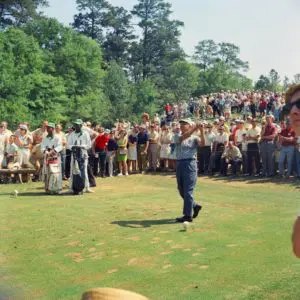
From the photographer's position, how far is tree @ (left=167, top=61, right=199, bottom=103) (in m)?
92.4

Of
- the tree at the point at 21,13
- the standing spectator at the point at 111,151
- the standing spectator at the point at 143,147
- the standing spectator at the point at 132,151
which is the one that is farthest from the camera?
the tree at the point at 21,13

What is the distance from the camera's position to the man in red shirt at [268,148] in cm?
1844

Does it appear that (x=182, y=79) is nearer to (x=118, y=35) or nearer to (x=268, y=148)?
(x=118, y=35)

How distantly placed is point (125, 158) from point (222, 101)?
26926mm

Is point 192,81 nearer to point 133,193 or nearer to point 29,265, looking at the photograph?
point 133,193

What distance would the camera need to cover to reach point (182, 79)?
9381 centimetres

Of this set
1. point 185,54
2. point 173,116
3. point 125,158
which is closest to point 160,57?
point 185,54

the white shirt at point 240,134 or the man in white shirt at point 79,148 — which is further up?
the white shirt at point 240,134

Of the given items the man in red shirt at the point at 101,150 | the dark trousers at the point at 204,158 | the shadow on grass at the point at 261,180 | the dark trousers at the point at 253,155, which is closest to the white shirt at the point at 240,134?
the dark trousers at the point at 253,155

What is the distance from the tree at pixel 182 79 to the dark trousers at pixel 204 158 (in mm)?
70135

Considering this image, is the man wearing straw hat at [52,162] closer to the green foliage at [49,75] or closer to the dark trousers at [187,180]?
the dark trousers at [187,180]

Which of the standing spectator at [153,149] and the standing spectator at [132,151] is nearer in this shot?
the standing spectator at [132,151]

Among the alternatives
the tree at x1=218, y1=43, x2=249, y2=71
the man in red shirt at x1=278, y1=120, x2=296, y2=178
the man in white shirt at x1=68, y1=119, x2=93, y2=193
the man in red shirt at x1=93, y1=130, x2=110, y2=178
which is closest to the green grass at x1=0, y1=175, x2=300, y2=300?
the man in white shirt at x1=68, y1=119, x2=93, y2=193

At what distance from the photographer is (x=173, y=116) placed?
5125 cm
